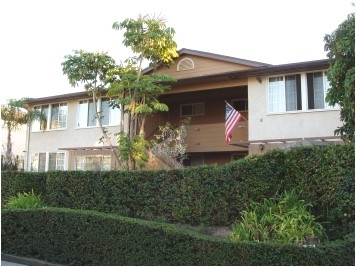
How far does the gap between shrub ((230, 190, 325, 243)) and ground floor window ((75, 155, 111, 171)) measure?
38.9 ft

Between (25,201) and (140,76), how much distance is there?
6948 millimetres

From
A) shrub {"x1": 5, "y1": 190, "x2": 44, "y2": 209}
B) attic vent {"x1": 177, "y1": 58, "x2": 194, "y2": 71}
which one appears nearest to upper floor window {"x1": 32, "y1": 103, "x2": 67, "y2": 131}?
attic vent {"x1": 177, "y1": 58, "x2": 194, "y2": 71}

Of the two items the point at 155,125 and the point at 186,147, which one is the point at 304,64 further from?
the point at 155,125

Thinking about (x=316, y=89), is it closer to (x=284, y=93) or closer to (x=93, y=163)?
(x=284, y=93)

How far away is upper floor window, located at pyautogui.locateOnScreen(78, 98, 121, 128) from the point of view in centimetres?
2062

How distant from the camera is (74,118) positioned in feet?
72.6

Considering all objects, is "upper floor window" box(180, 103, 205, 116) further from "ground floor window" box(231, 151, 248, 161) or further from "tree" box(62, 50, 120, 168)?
"tree" box(62, 50, 120, 168)

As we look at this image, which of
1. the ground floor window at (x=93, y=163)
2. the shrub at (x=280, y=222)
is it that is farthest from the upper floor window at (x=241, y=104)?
the shrub at (x=280, y=222)

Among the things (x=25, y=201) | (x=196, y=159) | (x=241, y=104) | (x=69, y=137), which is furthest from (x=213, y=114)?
(x=25, y=201)

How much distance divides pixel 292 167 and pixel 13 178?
1022cm

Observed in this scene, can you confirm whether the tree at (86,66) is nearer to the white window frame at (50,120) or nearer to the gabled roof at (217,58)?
the gabled roof at (217,58)

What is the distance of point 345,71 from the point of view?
32.1 feet

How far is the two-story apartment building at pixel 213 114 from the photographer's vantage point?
613 inches

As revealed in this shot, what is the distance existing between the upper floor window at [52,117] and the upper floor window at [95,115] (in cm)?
133
